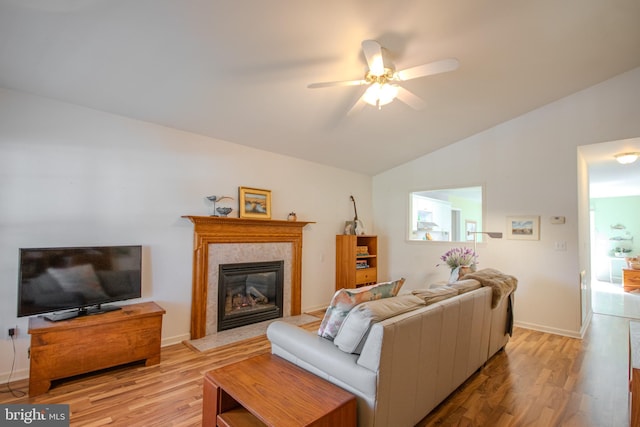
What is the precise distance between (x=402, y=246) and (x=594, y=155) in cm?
313

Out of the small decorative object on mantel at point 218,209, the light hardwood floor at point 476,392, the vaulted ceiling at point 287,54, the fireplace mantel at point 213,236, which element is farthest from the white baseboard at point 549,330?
the small decorative object on mantel at point 218,209

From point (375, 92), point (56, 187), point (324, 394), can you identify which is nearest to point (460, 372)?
point (324, 394)

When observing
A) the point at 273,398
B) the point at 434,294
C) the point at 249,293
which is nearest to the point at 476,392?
the point at 434,294

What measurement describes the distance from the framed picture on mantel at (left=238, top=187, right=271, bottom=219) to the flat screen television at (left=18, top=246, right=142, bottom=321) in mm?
1373

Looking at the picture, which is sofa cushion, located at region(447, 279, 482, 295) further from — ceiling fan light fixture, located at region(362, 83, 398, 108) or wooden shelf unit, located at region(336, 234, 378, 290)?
wooden shelf unit, located at region(336, 234, 378, 290)

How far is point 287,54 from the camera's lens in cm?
262

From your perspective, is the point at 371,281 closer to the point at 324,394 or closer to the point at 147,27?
the point at 324,394

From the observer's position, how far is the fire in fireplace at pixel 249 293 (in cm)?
390

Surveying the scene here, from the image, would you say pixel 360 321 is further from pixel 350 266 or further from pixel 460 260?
pixel 350 266

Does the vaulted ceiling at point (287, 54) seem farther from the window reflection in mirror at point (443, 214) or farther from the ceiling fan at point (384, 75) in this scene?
the window reflection in mirror at point (443, 214)

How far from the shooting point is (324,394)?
1.58m

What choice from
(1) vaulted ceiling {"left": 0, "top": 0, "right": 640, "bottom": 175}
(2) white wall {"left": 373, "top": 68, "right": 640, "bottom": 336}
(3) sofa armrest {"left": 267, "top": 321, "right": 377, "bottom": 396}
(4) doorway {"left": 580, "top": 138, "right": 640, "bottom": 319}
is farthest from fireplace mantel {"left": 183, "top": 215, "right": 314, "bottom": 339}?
(4) doorway {"left": 580, "top": 138, "right": 640, "bottom": 319}

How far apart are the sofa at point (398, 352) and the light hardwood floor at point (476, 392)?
24 cm

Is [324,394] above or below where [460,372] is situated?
above
